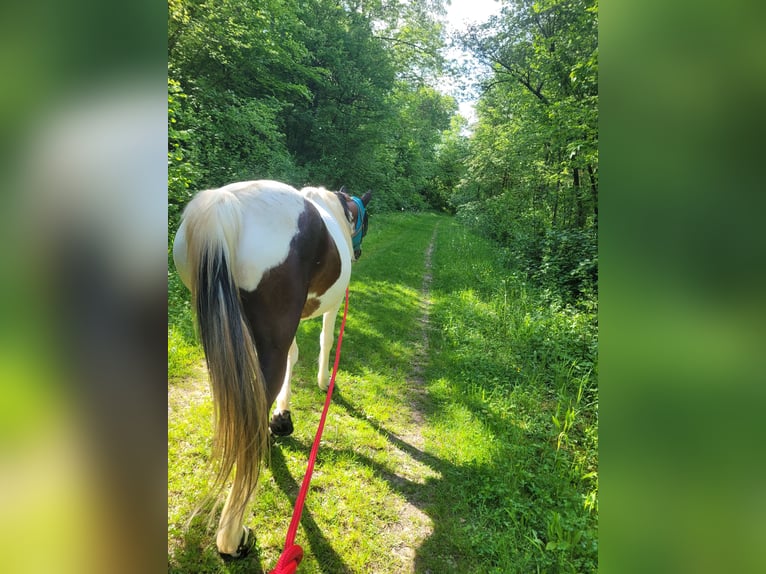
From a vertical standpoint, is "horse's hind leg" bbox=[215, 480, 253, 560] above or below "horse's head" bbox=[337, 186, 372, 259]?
below

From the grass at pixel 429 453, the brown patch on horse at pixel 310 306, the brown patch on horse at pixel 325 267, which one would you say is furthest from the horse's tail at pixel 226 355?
the brown patch on horse at pixel 310 306

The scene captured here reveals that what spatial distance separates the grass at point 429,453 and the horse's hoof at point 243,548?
0.15 feet

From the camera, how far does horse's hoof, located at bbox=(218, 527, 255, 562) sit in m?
1.93

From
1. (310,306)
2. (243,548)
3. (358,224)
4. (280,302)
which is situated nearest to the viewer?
(243,548)

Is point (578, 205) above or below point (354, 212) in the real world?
above

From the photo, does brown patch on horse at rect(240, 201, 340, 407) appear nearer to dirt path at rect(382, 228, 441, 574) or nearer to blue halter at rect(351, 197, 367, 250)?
dirt path at rect(382, 228, 441, 574)

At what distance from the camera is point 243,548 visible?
1966 mm

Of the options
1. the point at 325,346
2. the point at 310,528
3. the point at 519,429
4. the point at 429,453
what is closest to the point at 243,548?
the point at 310,528

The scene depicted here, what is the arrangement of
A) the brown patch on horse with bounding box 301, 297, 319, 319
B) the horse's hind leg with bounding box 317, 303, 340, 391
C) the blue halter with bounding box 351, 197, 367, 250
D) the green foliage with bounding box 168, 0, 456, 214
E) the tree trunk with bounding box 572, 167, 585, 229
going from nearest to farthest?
the brown patch on horse with bounding box 301, 297, 319, 319
the horse's hind leg with bounding box 317, 303, 340, 391
the blue halter with bounding box 351, 197, 367, 250
the green foliage with bounding box 168, 0, 456, 214
the tree trunk with bounding box 572, 167, 585, 229

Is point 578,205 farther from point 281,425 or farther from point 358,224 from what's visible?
point 281,425

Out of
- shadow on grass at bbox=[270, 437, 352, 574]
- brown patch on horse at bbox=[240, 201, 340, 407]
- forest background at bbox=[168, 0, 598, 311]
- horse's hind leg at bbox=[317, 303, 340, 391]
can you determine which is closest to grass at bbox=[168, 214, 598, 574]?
shadow on grass at bbox=[270, 437, 352, 574]

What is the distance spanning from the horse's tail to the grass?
0.56m

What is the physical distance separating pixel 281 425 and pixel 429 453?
1.18 metres

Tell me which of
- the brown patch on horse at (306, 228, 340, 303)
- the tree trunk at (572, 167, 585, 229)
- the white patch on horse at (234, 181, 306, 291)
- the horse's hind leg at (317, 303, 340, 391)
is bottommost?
the horse's hind leg at (317, 303, 340, 391)
